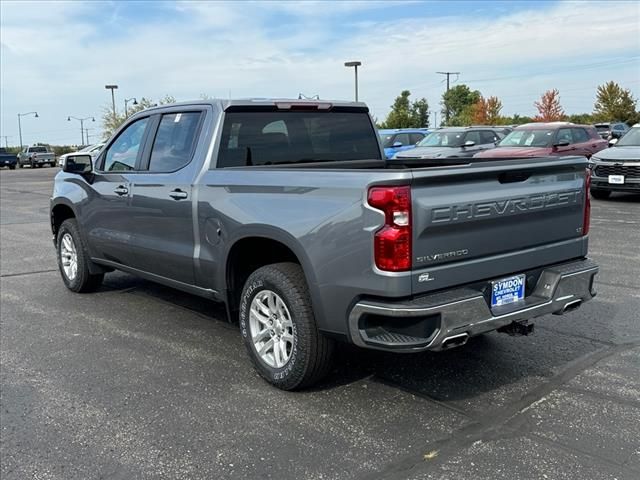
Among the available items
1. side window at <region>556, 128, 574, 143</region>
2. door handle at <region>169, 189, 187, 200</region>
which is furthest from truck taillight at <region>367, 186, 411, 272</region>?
side window at <region>556, 128, 574, 143</region>

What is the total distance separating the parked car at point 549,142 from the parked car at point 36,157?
44165 mm

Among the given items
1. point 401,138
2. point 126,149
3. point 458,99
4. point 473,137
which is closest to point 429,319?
point 126,149

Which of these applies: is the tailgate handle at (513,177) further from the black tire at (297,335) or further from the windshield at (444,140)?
the windshield at (444,140)

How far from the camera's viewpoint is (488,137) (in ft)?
63.0

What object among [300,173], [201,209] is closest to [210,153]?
[201,209]

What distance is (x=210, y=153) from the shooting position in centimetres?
477

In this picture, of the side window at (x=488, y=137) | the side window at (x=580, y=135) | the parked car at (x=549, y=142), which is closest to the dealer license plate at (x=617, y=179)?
the parked car at (x=549, y=142)

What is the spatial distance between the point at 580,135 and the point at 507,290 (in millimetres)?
14608

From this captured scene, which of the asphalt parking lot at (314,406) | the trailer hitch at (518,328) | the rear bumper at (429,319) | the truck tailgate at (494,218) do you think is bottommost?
the asphalt parking lot at (314,406)

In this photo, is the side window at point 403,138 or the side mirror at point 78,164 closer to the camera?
the side mirror at point 78,164

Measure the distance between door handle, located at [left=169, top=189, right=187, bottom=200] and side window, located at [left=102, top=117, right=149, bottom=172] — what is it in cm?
92

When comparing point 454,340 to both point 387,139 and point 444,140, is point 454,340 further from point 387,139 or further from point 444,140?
point 387,139

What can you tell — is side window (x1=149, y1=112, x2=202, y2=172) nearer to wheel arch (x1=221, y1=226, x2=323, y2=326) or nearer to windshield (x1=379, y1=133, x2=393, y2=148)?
wheel arch (x1=221, y1=226, x2=323, y2=326)

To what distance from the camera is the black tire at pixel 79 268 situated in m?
6.66
